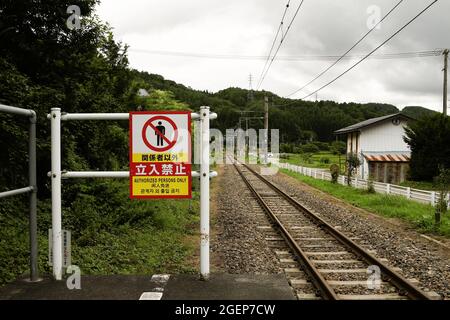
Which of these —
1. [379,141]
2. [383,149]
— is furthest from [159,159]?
[383,149]

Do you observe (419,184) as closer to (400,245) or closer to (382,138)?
(382,138)

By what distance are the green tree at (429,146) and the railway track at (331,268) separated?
65.4 ft

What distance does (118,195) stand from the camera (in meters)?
9.54

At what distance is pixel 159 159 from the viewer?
141 inches

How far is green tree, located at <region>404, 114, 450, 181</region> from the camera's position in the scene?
2642 cm

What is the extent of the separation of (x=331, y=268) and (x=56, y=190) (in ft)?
15.3

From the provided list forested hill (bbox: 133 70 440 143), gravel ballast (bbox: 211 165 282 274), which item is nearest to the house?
gravel ballast (bbox: 211 165 282 274)

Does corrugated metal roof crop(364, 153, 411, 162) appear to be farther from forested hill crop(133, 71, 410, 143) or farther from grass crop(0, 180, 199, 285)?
forested hill crop(133, 71, 410, 143)

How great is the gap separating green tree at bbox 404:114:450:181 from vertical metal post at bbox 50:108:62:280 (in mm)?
Answer: 27259

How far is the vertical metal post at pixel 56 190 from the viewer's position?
139 inches

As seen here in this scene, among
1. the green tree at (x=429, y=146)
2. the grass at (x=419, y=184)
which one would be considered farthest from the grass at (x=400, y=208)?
the green tree at (x=429, y=146)

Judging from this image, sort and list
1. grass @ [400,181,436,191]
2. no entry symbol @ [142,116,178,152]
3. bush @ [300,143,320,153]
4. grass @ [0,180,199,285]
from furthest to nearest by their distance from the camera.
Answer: bush @ [300,143,320,153] → grass @ [400,181,436,191] → grass @ [0,180,199,285] → no entry symbol @ [142,116,178,152]

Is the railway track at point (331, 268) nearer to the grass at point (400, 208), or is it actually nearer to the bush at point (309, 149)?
the grass at point (400, 208)
